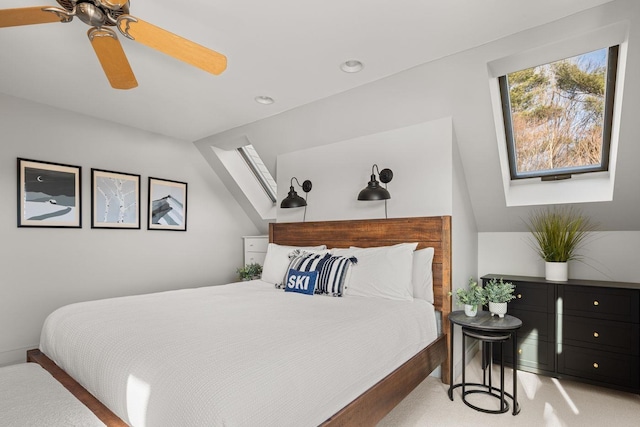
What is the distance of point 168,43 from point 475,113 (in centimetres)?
230

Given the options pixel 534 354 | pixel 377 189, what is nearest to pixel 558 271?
pixel 534 354

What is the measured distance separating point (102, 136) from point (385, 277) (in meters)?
3.45

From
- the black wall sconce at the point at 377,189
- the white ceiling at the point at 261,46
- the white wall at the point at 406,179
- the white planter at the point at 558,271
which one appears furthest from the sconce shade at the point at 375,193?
the white planter at the point at 558,271

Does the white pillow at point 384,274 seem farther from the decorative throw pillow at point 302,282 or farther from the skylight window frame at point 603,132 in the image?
the skylight window frame at point 603,132

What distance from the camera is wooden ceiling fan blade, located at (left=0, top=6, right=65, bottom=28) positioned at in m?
1.60

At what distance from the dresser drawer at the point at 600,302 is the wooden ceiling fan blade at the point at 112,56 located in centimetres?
359

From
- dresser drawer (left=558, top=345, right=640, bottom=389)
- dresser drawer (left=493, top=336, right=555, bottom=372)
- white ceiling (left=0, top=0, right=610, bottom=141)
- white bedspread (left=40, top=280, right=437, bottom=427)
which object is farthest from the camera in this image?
dresser drawer (left=493, top=336, right=555, bottom=372)

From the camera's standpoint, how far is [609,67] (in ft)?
8.05

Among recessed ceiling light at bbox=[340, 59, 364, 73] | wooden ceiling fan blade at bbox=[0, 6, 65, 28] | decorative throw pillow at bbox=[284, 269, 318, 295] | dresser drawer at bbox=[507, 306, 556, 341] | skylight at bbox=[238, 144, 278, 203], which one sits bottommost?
dresser drawer at bbox=[507, 306, 556, 341]

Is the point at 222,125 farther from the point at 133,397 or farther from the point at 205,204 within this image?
the point at 133,397

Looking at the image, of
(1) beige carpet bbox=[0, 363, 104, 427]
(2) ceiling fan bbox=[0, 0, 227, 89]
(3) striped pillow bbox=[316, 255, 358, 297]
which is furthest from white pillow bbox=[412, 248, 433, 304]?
(1) beige carpet bbox=[0, 363, 104, 427]

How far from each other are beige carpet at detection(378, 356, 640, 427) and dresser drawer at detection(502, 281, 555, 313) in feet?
1.95

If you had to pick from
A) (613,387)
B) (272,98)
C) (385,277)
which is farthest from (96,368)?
(613,387)

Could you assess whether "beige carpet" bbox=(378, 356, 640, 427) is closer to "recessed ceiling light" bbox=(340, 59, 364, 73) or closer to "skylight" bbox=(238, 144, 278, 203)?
"recessed ceiling light" bbox=(340, 59, 364, 73)
